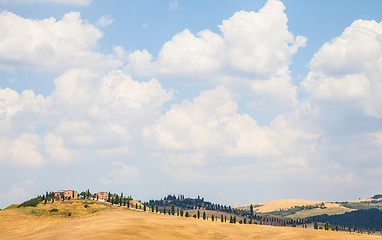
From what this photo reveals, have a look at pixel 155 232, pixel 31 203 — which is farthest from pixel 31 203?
pixel 155 232

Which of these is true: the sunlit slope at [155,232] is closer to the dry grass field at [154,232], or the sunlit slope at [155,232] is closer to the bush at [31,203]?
the dry grass field at [154,232]

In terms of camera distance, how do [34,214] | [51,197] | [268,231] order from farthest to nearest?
1. [51,197]
2. [34,214]
3. [268,231]

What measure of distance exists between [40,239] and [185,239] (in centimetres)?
3375

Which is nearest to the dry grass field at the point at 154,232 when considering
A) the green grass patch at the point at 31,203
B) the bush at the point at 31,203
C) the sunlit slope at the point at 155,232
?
the sunlit slope at the point at 155,232

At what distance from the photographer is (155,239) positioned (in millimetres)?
92750

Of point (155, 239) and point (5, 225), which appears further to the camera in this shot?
point (5, 225)

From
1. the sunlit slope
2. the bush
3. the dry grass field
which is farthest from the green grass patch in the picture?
the sunlit slope

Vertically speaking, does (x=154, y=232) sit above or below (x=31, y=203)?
below

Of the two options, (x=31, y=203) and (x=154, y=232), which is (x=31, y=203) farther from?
(x=154, y=232)

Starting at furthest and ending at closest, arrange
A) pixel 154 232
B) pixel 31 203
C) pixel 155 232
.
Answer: pixel 31 203
pixel 155 232
pixel 154 232

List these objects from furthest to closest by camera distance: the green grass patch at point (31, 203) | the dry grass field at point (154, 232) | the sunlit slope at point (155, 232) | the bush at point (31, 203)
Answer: the green grass patch at point (31, 203), the bush at point (31, 203), the dry grass field at point (154, 232), the sunlit slope at point (155, 232)

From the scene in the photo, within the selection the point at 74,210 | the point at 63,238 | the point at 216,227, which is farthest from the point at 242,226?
the point at 74,210

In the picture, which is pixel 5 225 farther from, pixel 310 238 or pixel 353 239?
pixel 353 239

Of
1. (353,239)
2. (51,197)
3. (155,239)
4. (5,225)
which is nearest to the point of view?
(155,239)
